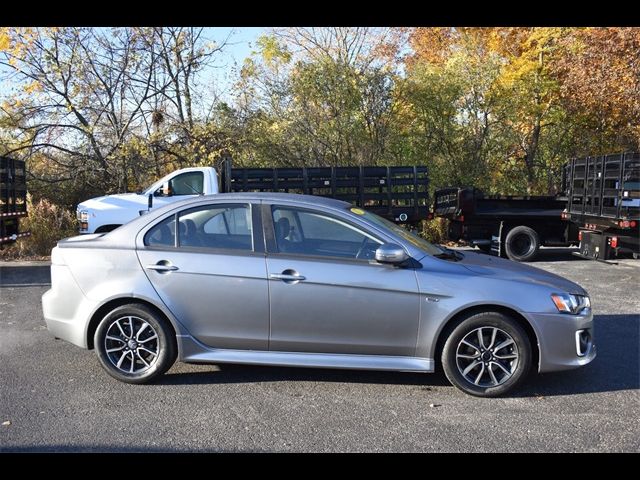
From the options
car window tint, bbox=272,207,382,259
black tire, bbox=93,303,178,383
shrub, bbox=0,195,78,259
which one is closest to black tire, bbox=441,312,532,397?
car window tint, bbox=272,207,382,259

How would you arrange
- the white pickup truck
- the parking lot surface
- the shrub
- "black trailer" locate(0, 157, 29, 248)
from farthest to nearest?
the shrub < "black trailer" locate(0, 157, 29, 248) < the white pickup truck < the parking lot surface

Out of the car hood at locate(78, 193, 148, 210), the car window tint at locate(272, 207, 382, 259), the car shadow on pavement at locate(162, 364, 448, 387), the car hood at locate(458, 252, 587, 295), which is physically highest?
the car hood at locate(78, 193, 148, 210)

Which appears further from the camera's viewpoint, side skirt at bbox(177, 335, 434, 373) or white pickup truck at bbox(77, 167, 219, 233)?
white pickup truck at bbox(77, 167, 219, 233)

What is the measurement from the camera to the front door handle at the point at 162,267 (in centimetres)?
475

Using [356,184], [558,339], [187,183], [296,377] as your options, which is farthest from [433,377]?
[187,183]

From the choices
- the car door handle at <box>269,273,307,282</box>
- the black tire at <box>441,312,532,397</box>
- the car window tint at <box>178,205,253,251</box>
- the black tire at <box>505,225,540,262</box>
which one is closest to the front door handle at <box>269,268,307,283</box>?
the car door handle at <box>269,273,307,282</box>

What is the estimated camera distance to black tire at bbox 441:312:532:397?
4.49 metres

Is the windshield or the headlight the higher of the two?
the windshield

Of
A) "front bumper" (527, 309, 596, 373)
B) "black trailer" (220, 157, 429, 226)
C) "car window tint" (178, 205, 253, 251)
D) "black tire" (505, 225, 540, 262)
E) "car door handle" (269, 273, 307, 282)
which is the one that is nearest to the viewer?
"front bumper" (527, 309, 596, 373)

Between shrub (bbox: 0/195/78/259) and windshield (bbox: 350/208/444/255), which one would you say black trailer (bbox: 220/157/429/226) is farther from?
windshield (bbox: 350/208/444/255)

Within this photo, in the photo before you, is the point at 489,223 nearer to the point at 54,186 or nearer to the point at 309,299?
the point at 309,299

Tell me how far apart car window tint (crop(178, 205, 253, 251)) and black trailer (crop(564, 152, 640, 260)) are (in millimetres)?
8079

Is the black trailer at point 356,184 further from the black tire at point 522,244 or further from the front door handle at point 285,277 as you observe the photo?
the front door handle at point 285,277

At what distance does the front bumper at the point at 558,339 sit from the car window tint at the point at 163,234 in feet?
9.87
